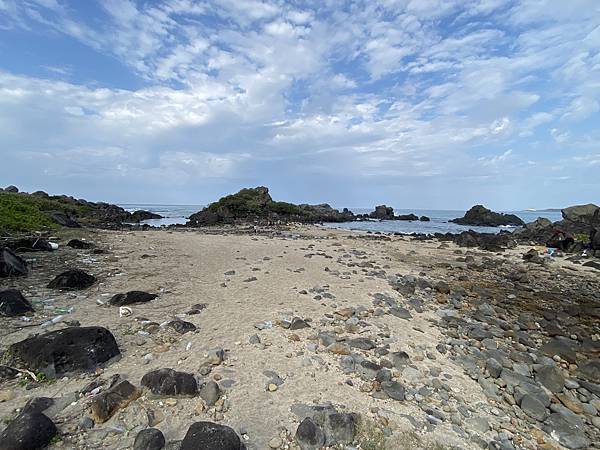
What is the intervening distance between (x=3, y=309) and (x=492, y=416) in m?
8.36

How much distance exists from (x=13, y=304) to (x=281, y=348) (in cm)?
518

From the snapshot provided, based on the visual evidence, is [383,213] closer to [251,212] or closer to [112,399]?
[251,212]

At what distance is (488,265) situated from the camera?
1507 cm

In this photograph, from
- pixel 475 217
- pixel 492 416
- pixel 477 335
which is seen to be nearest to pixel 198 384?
pixel 492 416

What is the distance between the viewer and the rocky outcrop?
4091 centimetres

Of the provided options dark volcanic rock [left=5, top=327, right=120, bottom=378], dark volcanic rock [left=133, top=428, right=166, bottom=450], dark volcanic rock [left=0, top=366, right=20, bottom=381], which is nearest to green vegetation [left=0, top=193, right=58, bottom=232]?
dark volcanic rock [left=5, top=327, right=120, bottom=378]

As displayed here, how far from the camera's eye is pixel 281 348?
552 centimetres

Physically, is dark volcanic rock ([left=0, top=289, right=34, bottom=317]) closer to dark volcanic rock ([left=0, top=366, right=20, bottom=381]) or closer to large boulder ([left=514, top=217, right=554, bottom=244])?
dark volcanic rock ([left=0, top=366, right=20, bottom=381])

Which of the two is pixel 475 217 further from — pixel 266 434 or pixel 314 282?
pixel 266 434

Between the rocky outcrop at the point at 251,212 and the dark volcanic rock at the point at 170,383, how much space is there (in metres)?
35.1

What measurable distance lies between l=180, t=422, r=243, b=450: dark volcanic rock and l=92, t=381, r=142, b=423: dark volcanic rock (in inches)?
41.5

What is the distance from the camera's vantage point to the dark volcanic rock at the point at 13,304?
586 centimetres

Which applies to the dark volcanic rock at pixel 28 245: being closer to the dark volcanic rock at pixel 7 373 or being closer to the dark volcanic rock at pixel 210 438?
the dark volcanic rock at pixel 7 373

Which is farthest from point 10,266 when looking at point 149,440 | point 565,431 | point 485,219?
point 485,219
